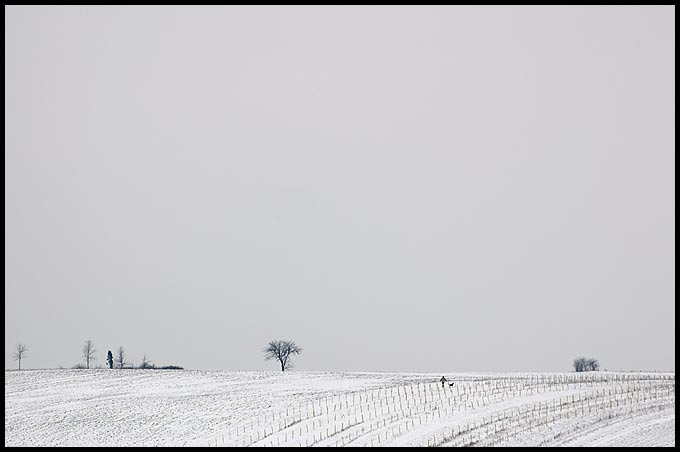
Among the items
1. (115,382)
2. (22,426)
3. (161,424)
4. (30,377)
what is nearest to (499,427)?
(161,424)

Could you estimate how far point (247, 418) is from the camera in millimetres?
69250

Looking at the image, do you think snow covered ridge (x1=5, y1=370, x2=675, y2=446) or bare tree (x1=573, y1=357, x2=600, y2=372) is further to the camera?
bare tree (x1=573, y1=357, x2=600, y2=372)

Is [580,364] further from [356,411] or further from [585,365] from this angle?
[356,411]

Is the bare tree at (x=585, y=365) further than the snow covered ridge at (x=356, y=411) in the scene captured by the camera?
Yes

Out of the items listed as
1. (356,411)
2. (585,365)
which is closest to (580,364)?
(585,365)

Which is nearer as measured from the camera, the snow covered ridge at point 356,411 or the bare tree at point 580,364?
the snow covered ridge at point 356,411

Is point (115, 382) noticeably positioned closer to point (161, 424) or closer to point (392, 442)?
point (161, 424)

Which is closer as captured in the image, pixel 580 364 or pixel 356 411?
pixel 356 411

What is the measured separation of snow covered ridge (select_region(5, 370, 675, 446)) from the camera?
58.2 meters

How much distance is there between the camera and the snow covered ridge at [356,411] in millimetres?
58156

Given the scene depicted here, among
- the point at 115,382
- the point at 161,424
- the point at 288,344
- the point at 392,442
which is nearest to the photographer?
the point at 392,442

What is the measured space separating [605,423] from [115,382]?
46733mm

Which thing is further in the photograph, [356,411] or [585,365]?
[585,365]

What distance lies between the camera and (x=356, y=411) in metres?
67.6
